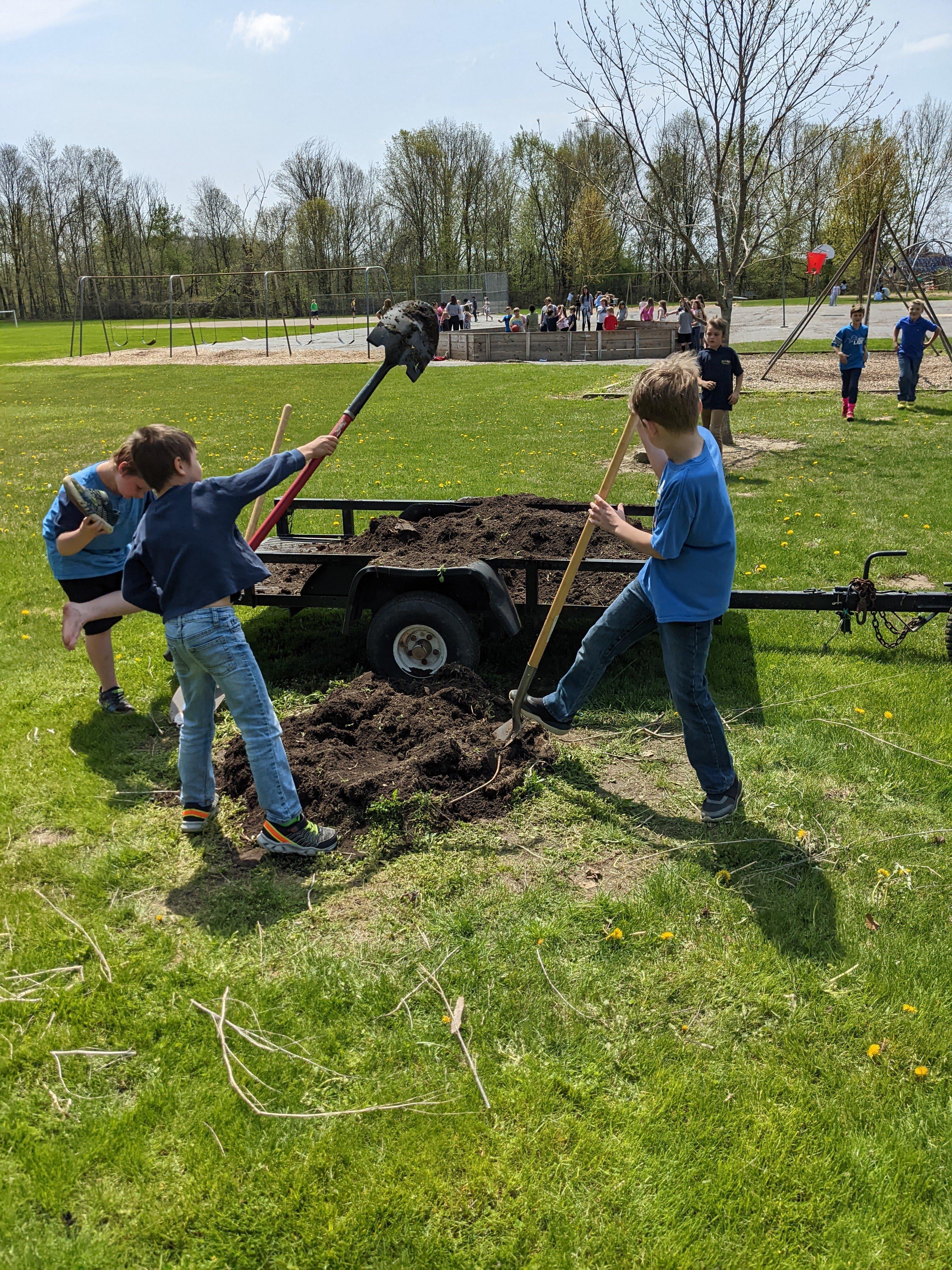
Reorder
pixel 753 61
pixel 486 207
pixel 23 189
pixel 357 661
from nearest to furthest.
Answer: pixel 357 661 → pixel 753 61 → pixel 486 207 → pixel 23 189

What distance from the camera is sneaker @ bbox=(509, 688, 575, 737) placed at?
468cm

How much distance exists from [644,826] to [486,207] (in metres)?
74.3

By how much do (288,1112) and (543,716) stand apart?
7.73 ft

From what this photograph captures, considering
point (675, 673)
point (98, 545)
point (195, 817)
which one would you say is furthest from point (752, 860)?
point (98, 545)

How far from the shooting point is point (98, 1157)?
2.65 m

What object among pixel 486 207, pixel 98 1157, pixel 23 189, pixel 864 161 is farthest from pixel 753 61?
pixel 23 189

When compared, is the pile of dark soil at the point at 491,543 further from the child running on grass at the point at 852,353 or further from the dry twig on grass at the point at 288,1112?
the child running on grass at the point at 852,353

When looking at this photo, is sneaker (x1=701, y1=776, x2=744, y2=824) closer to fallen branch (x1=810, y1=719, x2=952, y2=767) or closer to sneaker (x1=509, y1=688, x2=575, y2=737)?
sneaker (x1=509, y1=688, x2=575, y2=737)

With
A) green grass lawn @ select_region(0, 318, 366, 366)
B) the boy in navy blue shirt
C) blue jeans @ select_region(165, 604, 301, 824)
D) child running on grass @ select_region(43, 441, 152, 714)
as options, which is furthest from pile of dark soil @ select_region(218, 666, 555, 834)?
green grass lawn @ select_region(0, 318, 366, 366)

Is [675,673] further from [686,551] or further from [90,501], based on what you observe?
[90,501]

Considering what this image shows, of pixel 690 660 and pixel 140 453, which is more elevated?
pixel 140 453

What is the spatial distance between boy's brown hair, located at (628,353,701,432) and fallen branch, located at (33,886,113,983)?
2.93 meters

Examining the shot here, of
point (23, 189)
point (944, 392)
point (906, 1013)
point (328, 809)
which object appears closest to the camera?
point (906, 1013)

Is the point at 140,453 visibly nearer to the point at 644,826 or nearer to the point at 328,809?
the point at 328,809
